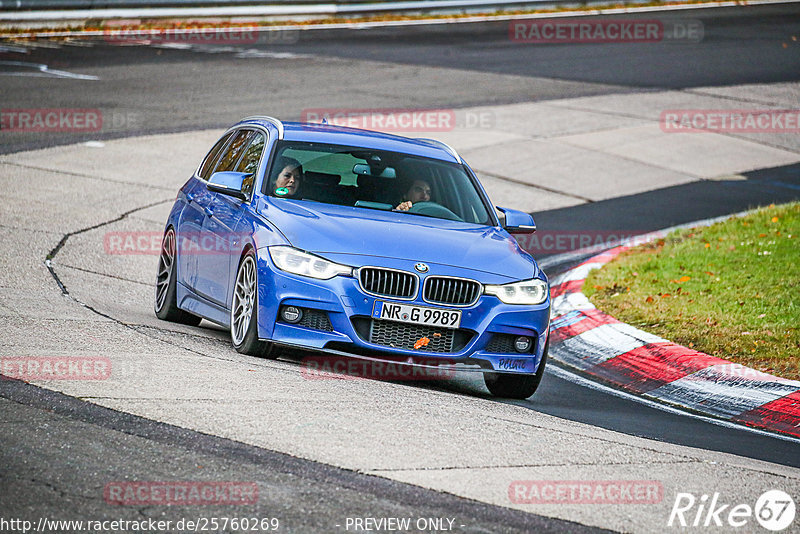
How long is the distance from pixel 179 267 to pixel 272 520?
5.04m

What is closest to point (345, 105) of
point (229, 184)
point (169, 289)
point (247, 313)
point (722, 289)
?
point (722, 289)

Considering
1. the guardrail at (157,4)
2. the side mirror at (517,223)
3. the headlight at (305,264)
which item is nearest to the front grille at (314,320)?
the headlight at (305,264)

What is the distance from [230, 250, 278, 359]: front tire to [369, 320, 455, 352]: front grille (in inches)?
30.0

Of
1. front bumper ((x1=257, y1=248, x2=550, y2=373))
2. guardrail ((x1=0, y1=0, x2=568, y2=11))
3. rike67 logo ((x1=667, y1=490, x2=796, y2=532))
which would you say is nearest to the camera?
rike67 logo ((x1=667, y1=490, x2=796, y2=532))

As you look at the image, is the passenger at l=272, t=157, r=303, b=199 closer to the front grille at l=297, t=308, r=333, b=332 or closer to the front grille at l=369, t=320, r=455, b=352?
the front grille at l=297, t=308, r=333, b=332

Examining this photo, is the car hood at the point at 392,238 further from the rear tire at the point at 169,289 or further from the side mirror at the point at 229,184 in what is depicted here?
the rear tire at the point at 169,289

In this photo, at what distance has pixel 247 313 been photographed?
8070 millimetres

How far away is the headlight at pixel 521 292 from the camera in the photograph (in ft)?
25.8

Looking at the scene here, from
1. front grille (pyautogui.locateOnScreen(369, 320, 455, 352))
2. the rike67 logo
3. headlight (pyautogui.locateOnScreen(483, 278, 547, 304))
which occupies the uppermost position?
headlight (pyautogui.locateOnScreen(483, 278, 547, 304))

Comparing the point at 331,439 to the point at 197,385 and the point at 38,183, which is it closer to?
the point at 197,385

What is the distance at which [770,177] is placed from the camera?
18.9 m

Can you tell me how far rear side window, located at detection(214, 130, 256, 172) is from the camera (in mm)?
9727

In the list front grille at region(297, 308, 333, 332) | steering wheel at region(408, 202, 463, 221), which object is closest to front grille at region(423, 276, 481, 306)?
front grille at region(297, 308, 333, 332)

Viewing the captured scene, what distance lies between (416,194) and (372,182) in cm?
34
